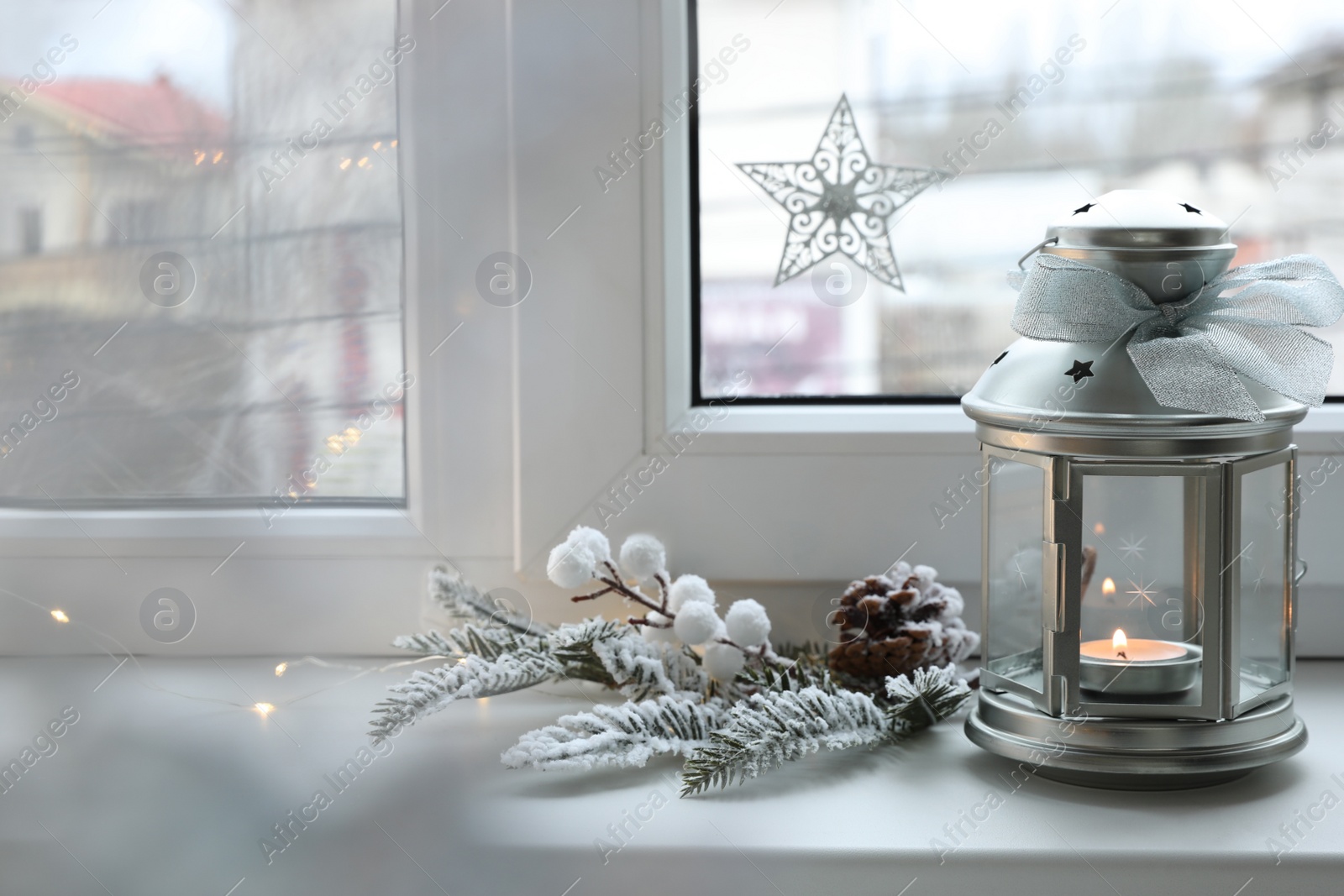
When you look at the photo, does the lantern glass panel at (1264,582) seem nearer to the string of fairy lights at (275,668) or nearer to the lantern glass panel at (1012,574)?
the lantern glass panel at (1012,574)

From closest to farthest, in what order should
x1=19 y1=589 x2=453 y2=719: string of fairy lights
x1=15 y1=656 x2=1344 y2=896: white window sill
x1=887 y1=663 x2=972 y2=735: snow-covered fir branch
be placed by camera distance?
x1=15 y1=656 x2=1344 y2=896: white window sill
x1=887 y1=663 x2=972 y2=735: snow-covered fir branch
x1=19 y1=589 x2=453 y2=719: string of fairy lights

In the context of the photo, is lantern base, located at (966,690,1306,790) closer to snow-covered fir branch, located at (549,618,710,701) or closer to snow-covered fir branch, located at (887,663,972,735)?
snow-covered fir branch, located at (887,663,972,735)

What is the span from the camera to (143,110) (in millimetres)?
888

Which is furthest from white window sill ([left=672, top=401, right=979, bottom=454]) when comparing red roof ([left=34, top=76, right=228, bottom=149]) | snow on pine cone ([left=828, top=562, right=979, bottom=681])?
red roof ([left=34, top=76, right=228, bottom=149])

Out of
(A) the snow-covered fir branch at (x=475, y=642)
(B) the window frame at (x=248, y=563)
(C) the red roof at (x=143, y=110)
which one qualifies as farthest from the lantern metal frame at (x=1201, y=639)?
(C) the red roof at (x=143, y=110)

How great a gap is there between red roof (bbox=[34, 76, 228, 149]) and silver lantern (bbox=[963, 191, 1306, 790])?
65 centimetres

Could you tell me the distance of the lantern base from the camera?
2.05ft

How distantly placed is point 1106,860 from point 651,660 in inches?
12.2

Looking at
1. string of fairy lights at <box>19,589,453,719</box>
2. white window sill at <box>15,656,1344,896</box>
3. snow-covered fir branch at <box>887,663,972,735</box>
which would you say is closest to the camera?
white window sill at <box>15,656,1344,896</box>

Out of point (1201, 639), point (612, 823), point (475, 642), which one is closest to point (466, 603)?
point (475, 642)

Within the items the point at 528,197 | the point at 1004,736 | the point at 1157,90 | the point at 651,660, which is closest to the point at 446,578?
the point at 651,660

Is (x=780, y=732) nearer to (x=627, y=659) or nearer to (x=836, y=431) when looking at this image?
(x=627, y=659)

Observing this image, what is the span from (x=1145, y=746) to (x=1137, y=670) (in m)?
0.05

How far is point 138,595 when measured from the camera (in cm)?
92
